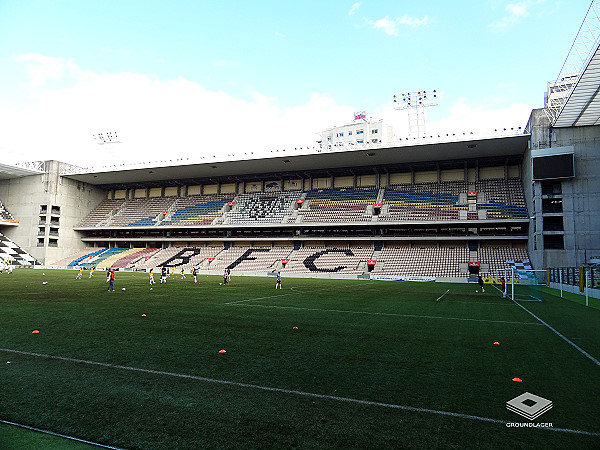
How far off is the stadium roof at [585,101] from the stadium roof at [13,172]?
6455cm

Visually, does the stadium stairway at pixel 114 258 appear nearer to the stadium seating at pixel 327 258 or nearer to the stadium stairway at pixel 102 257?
the stadium seating at pixel 327 258

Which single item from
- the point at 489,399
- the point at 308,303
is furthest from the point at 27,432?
the point at 308,303

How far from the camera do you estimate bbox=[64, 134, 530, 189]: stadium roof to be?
4097 centimetres

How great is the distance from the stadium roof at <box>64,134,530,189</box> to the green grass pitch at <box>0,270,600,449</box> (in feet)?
104

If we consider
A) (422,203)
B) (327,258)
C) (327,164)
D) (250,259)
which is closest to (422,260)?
(422,203)

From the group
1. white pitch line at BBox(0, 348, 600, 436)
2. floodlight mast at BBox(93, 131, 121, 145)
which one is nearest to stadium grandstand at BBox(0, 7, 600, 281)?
floodlight mast at BBox(93, 131, 121, 145)

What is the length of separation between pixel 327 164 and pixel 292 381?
44.3 m

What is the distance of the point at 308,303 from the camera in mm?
17656

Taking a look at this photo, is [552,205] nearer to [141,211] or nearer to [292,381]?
[292,381]

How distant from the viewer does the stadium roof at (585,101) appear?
2297 centimetres

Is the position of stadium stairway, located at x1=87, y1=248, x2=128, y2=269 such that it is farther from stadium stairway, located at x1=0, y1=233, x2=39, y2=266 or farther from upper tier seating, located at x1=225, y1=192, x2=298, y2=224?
upper tier seating, located at x1=225, y1=192, x2=298, y2=224

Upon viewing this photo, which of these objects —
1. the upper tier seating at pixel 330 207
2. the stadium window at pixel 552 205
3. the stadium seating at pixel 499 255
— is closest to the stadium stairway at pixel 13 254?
the upper tier seating at pixel 330 207

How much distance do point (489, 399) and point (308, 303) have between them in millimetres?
12345

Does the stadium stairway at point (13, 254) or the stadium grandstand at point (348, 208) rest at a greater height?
the stadium grandstand at point (348, 208)
